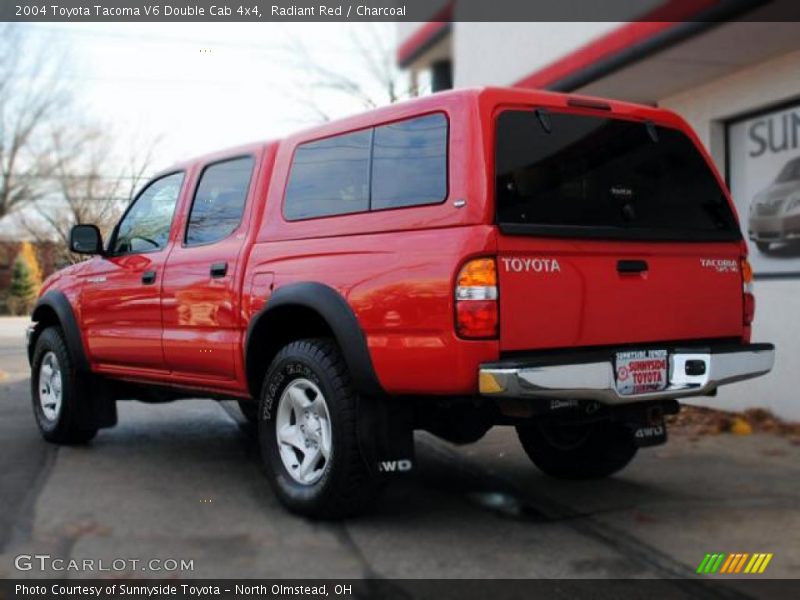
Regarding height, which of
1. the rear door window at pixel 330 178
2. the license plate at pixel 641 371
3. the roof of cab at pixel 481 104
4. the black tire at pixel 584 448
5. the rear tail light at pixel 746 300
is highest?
the roof of cab at pixel 481 104

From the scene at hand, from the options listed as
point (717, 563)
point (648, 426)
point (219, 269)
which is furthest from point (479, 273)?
point (219, 269)

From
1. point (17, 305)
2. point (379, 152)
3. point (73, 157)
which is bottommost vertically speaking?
point (17, 305)

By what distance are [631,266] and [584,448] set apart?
1.60 metres

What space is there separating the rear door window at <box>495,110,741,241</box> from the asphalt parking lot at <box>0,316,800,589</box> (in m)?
1.47

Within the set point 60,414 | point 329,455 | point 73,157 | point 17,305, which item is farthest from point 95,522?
point 17,305

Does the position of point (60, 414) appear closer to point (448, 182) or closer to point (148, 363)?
point (148, 363)

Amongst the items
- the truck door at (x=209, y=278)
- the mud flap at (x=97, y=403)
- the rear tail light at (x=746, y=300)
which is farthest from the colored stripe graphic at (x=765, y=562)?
the mud flap at (x=97, y=403)

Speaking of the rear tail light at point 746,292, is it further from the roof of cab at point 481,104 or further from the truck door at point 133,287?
the truck door at point 133,287

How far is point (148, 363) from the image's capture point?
583 cm

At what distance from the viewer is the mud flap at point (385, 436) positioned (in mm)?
4117

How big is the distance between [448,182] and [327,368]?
111 cm

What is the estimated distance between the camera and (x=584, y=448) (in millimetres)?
5348

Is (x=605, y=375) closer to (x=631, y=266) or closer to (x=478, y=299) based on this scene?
(x=631, y=266)

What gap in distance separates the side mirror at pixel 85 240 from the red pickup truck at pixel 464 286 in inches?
45.3
